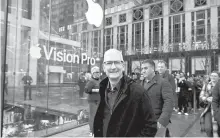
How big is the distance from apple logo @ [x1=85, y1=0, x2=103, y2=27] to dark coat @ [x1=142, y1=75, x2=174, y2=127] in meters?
4.40

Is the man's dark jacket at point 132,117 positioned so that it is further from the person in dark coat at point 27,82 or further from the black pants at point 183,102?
the black pants at point 183,102

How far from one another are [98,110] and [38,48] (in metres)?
3.82

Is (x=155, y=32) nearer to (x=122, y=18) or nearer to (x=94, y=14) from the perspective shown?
(x=122, y=18)

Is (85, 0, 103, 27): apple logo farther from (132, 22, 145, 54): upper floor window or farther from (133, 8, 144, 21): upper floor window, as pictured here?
(133, 8, 144, 21): upper floor window

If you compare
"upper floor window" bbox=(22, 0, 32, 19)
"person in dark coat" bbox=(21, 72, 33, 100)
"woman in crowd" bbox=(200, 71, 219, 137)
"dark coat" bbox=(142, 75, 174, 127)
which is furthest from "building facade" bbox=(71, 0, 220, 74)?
"dark coat" bbox=(142, 75, 174, 127)

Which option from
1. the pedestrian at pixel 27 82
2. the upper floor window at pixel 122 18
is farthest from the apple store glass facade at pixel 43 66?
the upper floor window at pixel 122 18

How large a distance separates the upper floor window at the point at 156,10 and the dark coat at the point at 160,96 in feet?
118

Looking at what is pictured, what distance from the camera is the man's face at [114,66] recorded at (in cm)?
187

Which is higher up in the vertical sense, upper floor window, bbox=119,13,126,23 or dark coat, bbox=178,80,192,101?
upper floor window, bbox=119,13,126,23

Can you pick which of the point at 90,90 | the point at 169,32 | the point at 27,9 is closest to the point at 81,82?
the point at 90,90

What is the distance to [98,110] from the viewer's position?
1.83m

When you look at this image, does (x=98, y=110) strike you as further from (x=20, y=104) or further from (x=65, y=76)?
(x=65, y=76)

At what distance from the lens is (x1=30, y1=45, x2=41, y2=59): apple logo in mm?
4947

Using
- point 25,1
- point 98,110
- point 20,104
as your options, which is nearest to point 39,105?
point 20,104
